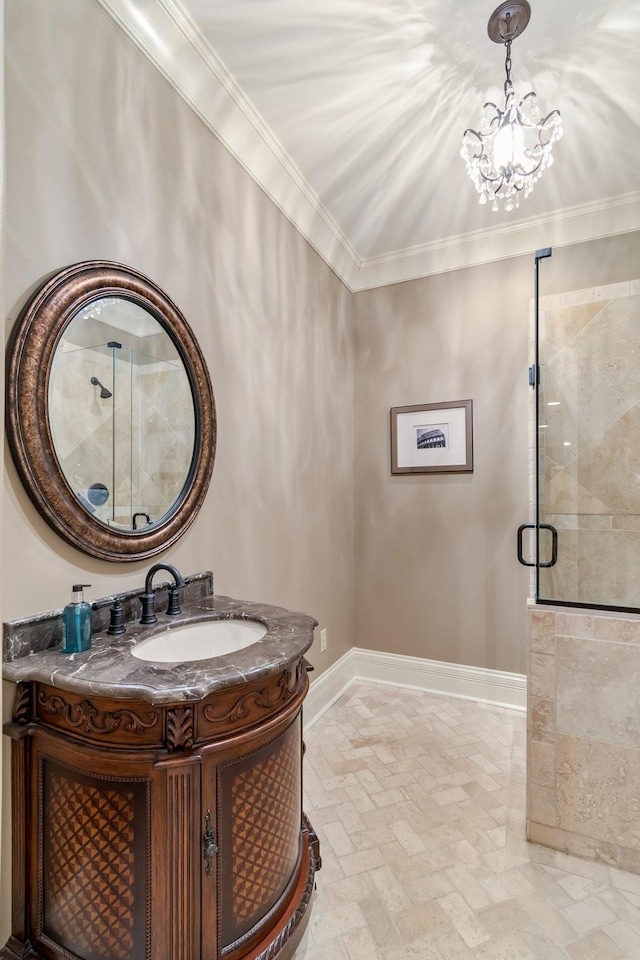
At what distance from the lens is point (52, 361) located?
4.00 feet

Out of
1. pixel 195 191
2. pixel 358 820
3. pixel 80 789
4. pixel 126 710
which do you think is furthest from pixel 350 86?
pixel 358 820

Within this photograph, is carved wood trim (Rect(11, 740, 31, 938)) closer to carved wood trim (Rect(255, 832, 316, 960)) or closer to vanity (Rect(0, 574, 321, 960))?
vanity (Rect(0, 574, 321, 960))

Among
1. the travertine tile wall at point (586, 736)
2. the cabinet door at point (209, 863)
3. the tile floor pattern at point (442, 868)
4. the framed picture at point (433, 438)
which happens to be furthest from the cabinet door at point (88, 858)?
the framed picture at point (433, 438)

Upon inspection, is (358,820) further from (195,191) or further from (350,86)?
(350,86)

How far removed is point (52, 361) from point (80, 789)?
104cm

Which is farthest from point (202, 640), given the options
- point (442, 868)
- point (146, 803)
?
point (442, 868)

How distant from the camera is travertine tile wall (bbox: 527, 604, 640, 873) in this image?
158 cm

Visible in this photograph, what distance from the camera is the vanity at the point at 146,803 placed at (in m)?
0.98

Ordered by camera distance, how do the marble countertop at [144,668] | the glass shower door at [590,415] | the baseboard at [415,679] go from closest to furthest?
1. the marble countertop at [144,668]
2. the glass shower door at [590,415]
3. the baseboard at [415,679]

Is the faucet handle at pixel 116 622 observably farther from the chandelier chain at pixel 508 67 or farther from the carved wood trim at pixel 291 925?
the chandelier chain at pixel 508 67

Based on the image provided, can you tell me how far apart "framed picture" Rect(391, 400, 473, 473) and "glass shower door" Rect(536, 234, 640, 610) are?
2.60ft

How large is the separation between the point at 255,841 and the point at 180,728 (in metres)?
0.40

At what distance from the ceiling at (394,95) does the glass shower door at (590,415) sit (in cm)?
57

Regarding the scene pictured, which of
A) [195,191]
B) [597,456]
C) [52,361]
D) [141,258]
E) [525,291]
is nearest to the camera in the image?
[52,361]
